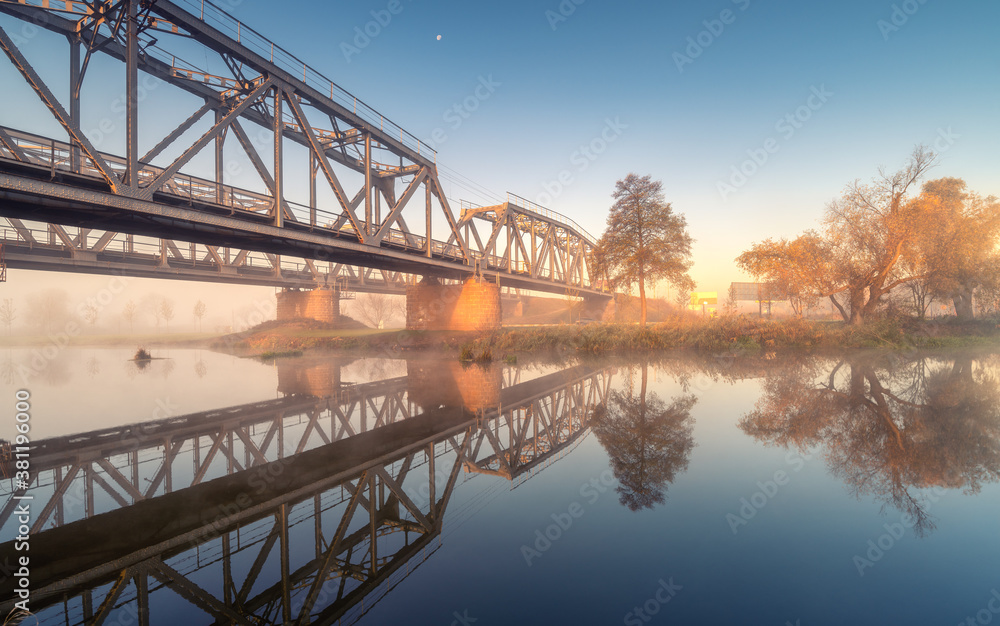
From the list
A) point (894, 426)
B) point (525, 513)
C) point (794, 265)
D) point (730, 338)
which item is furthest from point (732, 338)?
point (525, 513)

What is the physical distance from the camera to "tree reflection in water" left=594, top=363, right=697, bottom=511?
5196mm

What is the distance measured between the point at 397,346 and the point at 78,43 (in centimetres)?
2219

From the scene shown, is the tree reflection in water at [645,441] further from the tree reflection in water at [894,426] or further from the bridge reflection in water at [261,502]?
the tree reflection in water at [894,426]

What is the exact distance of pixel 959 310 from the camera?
88.4 ft

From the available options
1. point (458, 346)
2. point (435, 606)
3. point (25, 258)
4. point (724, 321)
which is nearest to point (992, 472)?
point (435, 606)

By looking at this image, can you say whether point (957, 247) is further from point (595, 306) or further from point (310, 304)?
point (310, 304)

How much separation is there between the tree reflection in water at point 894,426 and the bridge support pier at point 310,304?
4705 cm

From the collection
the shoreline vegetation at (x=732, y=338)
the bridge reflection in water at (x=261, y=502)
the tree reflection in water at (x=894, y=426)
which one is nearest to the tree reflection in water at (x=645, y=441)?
the bridge reflection in water at (x=261, y=502)

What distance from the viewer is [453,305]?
34844 mm

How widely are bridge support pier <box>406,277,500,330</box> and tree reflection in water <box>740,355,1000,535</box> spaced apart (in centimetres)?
2328

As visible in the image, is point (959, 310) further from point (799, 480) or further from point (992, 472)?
point (799, 480)

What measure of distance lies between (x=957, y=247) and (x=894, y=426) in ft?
82.4

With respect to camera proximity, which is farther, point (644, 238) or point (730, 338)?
point (644, 238)

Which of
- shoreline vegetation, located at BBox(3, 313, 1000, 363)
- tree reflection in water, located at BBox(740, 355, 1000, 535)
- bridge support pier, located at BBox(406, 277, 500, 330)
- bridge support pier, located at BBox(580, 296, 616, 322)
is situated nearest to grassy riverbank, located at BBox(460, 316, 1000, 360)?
shoreline vegetation, located at BBox(3, 313, 1000, 363)
